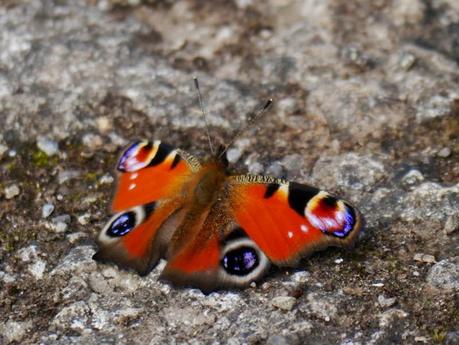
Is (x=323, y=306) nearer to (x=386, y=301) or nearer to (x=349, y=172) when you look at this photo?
(x=386, y=301)

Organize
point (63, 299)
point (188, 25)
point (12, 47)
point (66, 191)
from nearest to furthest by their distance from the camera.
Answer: point (63, 299) → point (66, 191) → point (12, 47) → point (188, 25)

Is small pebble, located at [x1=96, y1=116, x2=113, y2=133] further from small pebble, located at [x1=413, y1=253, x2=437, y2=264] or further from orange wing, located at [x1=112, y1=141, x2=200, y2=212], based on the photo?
small pebble, located at [x1=413, y1=253, x2=437, y2=264]

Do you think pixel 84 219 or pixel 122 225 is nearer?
pixel 122 225

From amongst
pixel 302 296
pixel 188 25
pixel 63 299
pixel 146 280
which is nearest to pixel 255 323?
pixel 302 296

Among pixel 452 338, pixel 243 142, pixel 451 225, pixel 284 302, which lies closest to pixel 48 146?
pixel 243 142

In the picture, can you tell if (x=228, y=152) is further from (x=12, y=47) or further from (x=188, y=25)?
(x=12, y=47)

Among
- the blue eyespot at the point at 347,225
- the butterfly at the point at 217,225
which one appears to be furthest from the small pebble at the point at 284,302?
the blue eyespot at the point at 347,225

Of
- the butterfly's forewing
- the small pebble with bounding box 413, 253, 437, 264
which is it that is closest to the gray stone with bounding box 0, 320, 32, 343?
the butterfly's forewing
